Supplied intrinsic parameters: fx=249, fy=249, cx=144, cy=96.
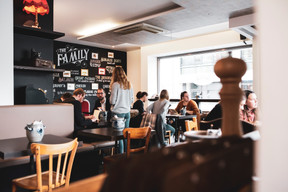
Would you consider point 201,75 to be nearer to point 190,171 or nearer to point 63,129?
point 63,129

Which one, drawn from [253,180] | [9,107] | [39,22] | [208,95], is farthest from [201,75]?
[253,180]

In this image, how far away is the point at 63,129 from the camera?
3666 mm

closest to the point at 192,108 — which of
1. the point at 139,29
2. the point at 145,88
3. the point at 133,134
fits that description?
the point at 139,29

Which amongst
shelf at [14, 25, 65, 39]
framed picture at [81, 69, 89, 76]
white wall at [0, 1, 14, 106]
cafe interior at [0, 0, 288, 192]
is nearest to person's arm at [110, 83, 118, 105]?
cafe interior at [0, 0, 288, 192]

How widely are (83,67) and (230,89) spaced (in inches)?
346

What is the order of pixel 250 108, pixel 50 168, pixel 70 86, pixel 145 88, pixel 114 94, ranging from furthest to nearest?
pixel 145 88
pixel 70 86
pixel 114 94
pixel 250 108
pixel 50 168

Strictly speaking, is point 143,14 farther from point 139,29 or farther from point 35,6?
point 35,6

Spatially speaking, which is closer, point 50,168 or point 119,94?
point 50,168

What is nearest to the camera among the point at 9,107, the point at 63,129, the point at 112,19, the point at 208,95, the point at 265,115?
the point at 265,115

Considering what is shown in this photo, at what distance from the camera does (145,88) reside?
9328 millimetres

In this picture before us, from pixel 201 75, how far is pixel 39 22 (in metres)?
5.69

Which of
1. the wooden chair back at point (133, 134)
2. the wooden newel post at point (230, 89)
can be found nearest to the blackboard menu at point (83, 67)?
the wooden chair back at point (133, 134)

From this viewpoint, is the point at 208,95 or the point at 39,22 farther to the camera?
the point at 208,95

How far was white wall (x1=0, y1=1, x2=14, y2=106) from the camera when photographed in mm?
3395
